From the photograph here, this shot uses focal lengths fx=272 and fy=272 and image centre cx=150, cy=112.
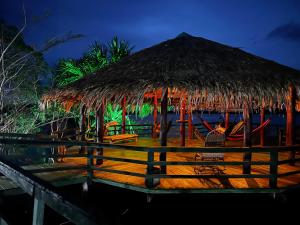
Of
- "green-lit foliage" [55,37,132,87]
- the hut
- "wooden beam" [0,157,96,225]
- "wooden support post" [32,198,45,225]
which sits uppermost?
"green-lit foliage" [55,37,132,87]

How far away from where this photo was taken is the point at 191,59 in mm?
6324

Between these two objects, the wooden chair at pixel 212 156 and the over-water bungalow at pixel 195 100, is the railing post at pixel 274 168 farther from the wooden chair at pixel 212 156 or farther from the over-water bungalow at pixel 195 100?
the wooden chair at pixel 212 156

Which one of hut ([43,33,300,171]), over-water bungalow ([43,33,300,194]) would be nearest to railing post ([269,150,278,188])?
over-water bungalow ([43,33,300,194])

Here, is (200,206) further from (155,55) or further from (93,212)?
(93,212)

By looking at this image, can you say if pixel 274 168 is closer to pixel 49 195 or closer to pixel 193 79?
pixel 193 79

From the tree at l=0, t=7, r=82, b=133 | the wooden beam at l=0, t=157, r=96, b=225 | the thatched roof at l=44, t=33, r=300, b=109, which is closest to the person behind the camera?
the wooden beam at l=0, t=157, r=96, b=225

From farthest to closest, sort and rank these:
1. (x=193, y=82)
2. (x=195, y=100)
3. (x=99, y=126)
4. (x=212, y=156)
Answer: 1. (x=99, y=126)
2. (x=212, y=156)
3. (x=195, y=100)
4. (x=193, y=82)

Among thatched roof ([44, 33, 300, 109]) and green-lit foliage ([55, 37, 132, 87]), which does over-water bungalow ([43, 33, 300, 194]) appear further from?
green-lit foliage ([55, 37, 132, 87])

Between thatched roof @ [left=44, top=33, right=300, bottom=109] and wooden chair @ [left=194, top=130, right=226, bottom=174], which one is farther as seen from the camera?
wooden chair @ [left=194, top=130, right=226, bottom=174]

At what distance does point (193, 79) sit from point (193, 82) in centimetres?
12

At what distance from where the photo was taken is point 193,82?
17.2 ft

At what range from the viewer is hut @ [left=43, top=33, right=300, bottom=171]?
17.2 feet

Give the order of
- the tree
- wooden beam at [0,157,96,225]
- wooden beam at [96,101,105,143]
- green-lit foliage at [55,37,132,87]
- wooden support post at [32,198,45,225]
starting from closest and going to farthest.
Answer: wooden beam at [0,157,96,225], wooden support post at [32,198,45,225], wooden beam at [96,101,105,143], the tree, green-lit foliage at [55,37,132,87]

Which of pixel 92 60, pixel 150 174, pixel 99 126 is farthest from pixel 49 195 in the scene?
pixel 92 60
